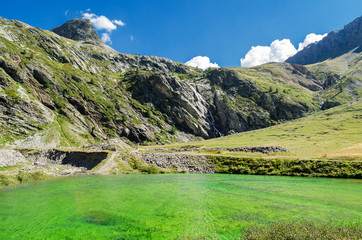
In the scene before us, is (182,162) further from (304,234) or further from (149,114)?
(149,114)

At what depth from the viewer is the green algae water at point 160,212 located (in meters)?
15.3

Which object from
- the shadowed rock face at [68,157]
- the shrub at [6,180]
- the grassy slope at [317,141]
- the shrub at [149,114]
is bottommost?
the grassy slope at [317,141]

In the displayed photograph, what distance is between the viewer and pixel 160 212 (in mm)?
19828

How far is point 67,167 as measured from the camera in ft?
188

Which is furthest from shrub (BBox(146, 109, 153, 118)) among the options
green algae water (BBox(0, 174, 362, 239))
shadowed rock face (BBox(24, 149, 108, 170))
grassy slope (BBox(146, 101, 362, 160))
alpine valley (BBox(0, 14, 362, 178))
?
green algae water (BBox(0, 174, 362, 239))

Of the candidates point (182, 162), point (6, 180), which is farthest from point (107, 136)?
point (6, 180)

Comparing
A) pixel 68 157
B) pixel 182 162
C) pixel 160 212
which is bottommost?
pixel 182 162

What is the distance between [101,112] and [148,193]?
132836 mm

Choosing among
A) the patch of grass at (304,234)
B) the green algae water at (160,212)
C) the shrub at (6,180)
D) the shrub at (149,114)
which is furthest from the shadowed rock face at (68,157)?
the shrub at (149,114)

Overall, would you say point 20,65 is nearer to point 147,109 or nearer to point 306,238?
point 147,109

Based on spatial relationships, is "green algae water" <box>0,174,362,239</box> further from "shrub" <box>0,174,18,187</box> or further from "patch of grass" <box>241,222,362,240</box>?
"shrub" <box>0,174,18,187</box>

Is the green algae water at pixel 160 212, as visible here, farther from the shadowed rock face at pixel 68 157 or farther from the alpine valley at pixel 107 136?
the shadowed rock face at pixel 68 157

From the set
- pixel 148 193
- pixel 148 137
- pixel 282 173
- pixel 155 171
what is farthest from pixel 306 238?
pixel 148 137

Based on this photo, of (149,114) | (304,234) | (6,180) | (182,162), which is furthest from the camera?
(149,114)
